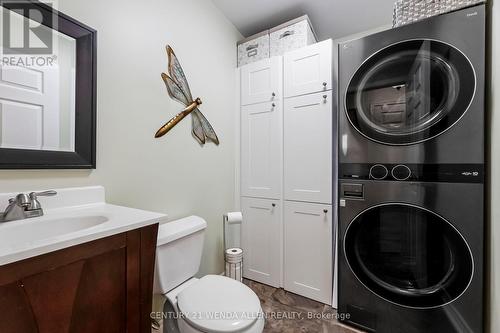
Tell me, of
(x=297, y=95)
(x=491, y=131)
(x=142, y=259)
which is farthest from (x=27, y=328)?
(x=491, y=131)

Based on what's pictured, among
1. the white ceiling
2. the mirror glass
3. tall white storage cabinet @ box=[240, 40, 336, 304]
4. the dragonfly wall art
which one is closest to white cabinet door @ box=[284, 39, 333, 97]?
tall white storage cabinet @ box=[240, 40, 336, 304]

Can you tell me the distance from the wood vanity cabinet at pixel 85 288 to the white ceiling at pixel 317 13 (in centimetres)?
189

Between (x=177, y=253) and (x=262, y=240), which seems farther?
(x=262, y=240)

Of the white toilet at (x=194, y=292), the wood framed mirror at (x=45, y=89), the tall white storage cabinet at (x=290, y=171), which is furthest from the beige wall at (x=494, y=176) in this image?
the wood framed mirror at (x=45, y=89)

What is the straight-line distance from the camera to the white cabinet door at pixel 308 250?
164cm

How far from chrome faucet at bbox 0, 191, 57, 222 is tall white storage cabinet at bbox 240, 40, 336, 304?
55.1 inches

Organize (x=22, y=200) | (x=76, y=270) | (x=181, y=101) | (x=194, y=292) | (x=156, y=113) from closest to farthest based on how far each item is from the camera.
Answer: (x=76, y=270) → (x=22, y=200) → (x=194, y=292) → (x=156, y=113) → (x=181, y=101)

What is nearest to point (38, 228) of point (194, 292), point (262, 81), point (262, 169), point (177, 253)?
point (177, 253)

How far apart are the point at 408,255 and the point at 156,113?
1.75 metres

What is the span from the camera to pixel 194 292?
112 cm

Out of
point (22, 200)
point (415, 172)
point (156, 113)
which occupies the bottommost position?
point (22, 200)

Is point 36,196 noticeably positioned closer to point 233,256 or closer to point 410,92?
point 233,256

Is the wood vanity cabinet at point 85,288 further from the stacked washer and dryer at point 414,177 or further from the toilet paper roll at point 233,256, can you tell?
the stacked washer and dryer at point 414,177

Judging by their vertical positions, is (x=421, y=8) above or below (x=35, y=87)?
above
